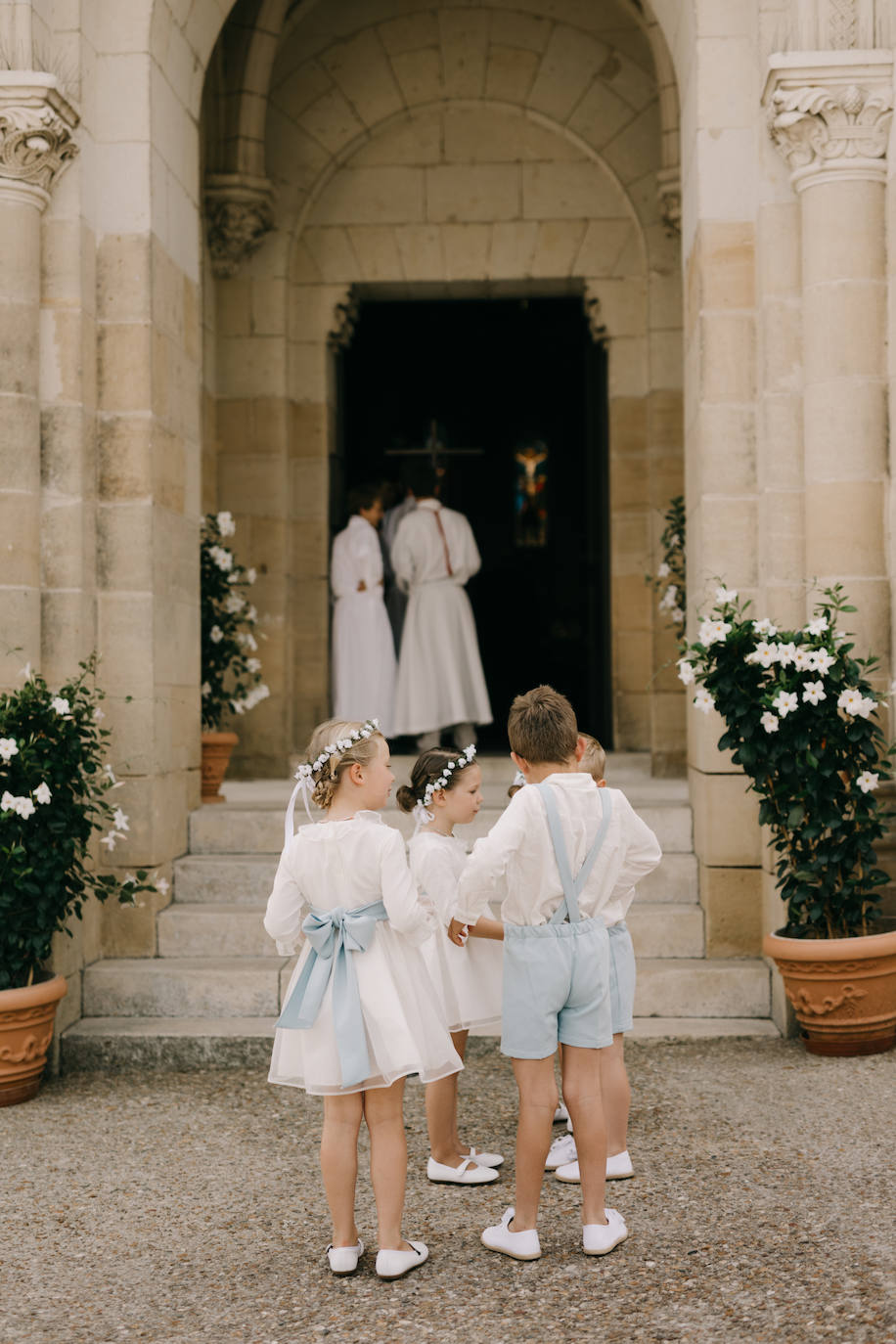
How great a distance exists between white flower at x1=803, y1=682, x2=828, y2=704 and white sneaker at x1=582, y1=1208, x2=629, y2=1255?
6.83ft

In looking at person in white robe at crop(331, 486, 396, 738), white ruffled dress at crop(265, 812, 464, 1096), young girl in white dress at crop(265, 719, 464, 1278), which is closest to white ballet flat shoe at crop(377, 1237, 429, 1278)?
young girl in white dress at crop(265, 719, 464, 1278)

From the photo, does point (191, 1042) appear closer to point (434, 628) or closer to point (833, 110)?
point (434, 628)

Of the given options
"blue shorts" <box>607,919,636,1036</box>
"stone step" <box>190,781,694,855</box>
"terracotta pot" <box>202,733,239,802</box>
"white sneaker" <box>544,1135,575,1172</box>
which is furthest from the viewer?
"terracotta pot" <box>202,733,239,802</box>

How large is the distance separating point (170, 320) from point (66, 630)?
1.46m

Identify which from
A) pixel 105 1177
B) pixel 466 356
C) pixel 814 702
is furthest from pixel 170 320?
pixel 466 356

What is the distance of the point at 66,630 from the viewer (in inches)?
217

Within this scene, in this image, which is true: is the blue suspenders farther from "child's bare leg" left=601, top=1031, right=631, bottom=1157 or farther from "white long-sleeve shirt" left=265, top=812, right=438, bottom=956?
"child's bare leg" left=601, top=1031, right=631, bottom=1157

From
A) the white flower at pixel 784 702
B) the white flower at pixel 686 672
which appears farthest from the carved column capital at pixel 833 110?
the white flower at pixel 784 702

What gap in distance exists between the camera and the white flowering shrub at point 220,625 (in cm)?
701

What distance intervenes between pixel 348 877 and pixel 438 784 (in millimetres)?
452

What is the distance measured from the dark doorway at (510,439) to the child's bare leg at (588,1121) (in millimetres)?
7624

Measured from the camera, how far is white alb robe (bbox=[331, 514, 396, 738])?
8172 mm

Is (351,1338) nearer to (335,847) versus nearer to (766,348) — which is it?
(335,847)

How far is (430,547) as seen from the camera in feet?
26.7
